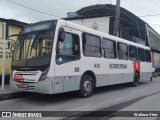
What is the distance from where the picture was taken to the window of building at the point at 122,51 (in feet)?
46.3

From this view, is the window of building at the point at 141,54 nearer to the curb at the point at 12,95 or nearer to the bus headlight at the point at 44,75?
the curb at the point at 12,95

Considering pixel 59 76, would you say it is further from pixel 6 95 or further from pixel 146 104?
pixel 146 104

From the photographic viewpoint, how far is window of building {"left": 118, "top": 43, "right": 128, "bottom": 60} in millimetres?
14119

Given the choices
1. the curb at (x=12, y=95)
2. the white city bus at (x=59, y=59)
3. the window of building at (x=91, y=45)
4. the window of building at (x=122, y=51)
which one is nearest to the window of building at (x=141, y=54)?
the window of building at (x=122, y=51)

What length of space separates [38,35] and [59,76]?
5.49ft

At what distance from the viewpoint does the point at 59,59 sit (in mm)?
9391

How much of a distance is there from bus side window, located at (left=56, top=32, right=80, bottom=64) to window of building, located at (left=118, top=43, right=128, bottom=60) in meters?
4.21

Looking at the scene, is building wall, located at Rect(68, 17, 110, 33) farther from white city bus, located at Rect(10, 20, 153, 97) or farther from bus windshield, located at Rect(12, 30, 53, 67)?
bus windshield, located at Rect(12, 30, 53, 67)

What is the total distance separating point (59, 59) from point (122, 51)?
591cm

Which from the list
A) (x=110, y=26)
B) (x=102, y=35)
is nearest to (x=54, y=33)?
(x=102, y=35)

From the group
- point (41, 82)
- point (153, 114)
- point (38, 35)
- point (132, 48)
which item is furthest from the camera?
point (132, 48)

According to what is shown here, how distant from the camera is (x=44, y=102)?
977cm

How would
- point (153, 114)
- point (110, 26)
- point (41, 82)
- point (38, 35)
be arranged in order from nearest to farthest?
point (153, 114) → point (41, 82) → point (38, 35) → point (110, 26)

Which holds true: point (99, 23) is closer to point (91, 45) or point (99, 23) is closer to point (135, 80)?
point (135, 80)
